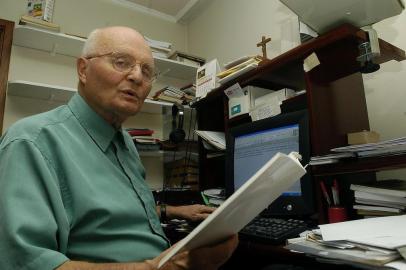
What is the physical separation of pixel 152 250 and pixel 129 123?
6.26 feet

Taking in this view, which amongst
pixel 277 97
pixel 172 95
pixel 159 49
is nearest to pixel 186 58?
pixel 159 49

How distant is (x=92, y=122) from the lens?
1002 mm

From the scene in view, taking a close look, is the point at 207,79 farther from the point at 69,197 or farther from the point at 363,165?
the point at 69,197

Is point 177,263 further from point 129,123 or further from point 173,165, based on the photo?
point 129,123

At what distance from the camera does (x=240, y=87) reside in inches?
63.7

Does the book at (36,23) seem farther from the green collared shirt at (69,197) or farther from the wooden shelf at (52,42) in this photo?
the green collared shirt at (69,197)

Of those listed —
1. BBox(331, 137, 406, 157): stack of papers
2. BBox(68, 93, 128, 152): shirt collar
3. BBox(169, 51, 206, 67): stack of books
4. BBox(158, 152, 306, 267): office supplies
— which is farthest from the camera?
BBox(169, 51, 206, 67): stack of books

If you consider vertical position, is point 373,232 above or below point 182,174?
below

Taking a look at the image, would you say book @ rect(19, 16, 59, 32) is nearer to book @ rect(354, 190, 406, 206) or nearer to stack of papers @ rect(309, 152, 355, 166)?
stack of papers @ rect(309, 152, 355, 166)

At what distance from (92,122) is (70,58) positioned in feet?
5.89

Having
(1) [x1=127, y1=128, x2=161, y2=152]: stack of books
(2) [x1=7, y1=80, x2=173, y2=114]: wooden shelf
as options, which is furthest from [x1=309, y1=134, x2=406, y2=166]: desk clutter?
(2) [x1=7, y1=80, x2=173, y2=114]: wooden shelf

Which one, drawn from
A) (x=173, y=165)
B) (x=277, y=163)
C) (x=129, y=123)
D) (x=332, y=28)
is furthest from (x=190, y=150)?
(x=277, y=163)

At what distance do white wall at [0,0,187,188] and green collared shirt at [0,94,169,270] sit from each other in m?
1.57

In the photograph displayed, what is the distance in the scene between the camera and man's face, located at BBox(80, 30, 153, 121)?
1066 mm
